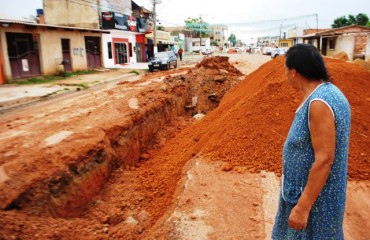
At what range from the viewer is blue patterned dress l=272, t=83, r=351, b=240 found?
1750 millimetres

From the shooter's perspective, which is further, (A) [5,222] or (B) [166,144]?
(B) [166,144]

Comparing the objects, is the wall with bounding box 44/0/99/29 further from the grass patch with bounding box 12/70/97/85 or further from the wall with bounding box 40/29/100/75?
the grass patch with bounding box 12/70/97/85

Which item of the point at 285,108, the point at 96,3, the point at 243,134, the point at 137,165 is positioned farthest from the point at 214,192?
the point at 96,3

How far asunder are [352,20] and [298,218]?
50.7 m

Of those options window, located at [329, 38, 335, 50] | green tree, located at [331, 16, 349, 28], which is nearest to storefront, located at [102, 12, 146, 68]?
window, located at [329, 38, 335, 50]

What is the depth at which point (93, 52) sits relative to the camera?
77.6ft

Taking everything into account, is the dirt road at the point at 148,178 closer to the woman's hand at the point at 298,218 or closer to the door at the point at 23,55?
the woman's hand at the point at 298,218

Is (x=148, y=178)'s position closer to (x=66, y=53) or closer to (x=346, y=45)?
(x=66, y=53)

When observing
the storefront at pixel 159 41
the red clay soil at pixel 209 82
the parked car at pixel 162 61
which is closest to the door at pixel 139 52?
the storefront at pixel 159 41

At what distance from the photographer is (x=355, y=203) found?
370 cm

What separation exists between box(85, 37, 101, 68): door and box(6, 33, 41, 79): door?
17.7 feet

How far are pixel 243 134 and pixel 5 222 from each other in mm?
3468

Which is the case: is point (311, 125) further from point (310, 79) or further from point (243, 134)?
point (243, 134)

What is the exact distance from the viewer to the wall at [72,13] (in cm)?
2391
